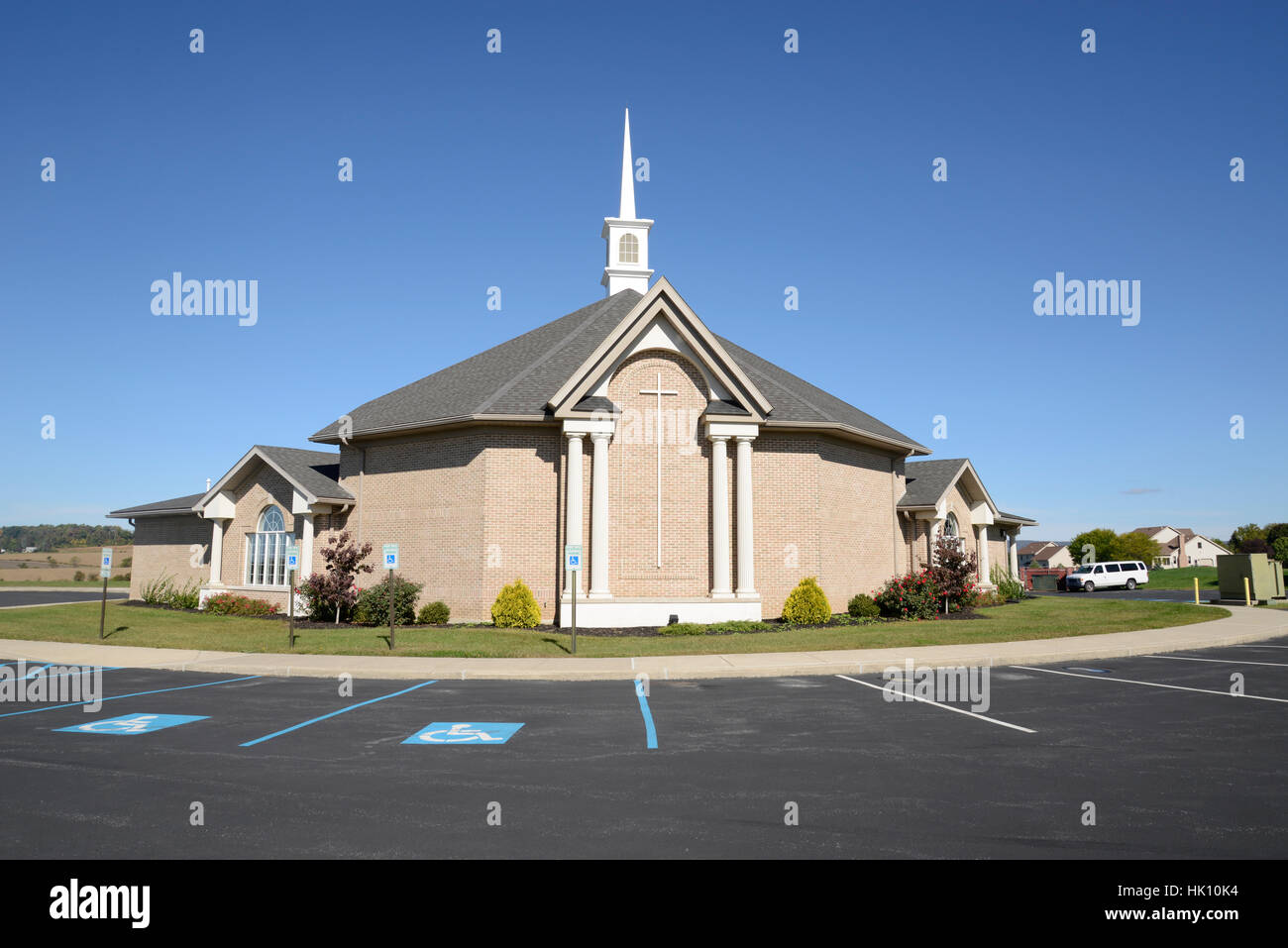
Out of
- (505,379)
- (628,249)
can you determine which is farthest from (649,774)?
(628,249)

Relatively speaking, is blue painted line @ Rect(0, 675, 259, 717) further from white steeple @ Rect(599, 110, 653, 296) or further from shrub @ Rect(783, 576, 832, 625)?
white steeple @ Rect(599, 110, 653, 296)

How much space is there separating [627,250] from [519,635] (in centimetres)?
1943

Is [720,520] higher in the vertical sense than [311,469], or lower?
lower

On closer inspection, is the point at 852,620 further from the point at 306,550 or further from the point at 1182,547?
the point at 1182,547

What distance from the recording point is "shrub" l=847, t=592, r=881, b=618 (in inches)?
1025

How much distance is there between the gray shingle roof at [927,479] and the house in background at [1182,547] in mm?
128241

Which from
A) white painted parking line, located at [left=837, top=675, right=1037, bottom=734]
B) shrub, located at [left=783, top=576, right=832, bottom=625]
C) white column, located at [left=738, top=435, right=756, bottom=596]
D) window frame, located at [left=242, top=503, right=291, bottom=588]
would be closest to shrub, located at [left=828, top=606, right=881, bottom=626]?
shrub, located at [left=783, top=576, right=832, bottom=625]

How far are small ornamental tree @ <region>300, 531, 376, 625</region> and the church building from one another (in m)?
0.83

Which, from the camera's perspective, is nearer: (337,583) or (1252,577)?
(337,583)

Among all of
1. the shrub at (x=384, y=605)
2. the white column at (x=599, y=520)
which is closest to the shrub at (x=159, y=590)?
the shrub at (x=384, y=605)

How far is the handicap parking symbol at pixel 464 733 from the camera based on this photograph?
368 inches

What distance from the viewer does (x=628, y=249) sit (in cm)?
3412

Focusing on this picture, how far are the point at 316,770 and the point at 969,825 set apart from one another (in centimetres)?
612
